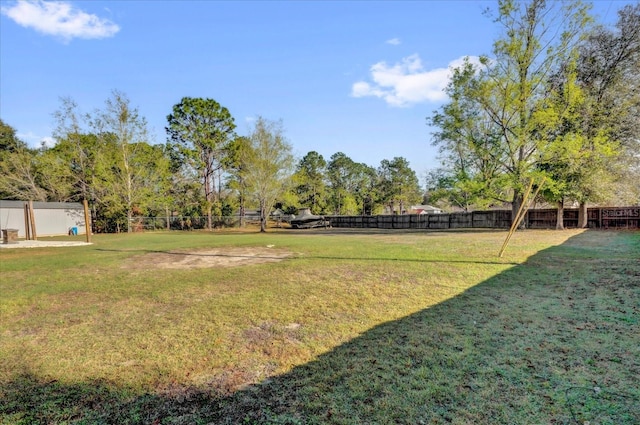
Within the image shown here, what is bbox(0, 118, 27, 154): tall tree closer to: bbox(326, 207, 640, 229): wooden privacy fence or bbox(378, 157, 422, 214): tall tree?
bbox(326, 207, 640, 229): wooden privacy fence

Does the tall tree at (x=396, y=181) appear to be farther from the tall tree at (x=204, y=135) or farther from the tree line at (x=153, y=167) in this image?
the tall tree at (x=204, y=135)

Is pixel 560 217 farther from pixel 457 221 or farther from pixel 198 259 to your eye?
pixel 198 259

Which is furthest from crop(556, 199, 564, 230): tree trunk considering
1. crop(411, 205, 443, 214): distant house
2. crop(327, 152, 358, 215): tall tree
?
crop(411, 205, 443, 214): distant house

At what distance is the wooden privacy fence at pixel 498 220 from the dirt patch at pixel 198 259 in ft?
65.1

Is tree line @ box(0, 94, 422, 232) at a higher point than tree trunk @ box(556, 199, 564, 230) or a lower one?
higher

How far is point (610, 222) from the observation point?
18.8 meters

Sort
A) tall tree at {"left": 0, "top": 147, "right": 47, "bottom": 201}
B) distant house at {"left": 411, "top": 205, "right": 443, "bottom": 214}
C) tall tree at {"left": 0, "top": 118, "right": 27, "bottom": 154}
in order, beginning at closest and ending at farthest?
tall tree at {"left": 0, "top": 147, "right": 47, "bottom": 201}
tall tree at {"left": 0, "top": 118, "right": 27, "bottom": 154}
distant house at {"left": 411, "top": 205, "right": 443, "bottom": 214}

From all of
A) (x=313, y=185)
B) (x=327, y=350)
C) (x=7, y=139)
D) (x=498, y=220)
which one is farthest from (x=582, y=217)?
(x=7, y=139)

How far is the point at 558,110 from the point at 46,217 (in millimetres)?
35290

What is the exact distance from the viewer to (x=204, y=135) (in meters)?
33.3

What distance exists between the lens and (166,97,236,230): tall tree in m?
32.7

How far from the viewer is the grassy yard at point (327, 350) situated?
7.31 feet

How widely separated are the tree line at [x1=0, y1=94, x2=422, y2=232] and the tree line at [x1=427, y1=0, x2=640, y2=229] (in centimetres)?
1560

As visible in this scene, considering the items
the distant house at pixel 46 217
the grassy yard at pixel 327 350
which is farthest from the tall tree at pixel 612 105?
the distant house at pixel 46 217
